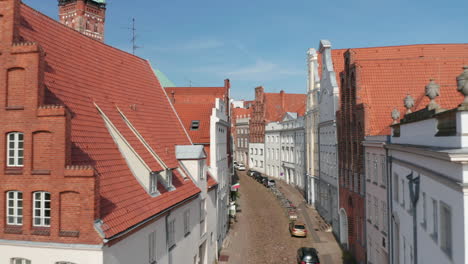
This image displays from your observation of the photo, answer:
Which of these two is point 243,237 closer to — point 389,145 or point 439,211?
point 389,145

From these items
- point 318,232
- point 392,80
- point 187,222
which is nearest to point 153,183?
point 187,222

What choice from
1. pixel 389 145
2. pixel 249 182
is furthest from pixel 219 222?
pixel 249 182

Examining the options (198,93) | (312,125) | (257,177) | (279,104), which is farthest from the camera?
(279,104)

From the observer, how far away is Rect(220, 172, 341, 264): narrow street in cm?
2749

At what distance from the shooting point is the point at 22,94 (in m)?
11.7

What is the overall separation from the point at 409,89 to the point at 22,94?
2312 cm

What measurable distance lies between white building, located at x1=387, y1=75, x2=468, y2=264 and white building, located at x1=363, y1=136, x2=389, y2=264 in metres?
3.20

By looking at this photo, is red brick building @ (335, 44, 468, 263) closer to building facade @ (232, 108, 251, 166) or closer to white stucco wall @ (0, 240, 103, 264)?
white stucco wall @ (0, 240, 103, 264)

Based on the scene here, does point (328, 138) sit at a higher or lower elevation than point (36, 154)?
higher

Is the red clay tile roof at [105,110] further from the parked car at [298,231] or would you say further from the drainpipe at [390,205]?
the parked car at [298,231]

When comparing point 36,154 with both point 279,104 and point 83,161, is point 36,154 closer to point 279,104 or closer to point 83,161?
point 83,161

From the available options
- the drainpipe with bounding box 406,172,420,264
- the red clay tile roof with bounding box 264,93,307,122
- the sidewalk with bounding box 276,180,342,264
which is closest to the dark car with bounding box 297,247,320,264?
the sidewalk with bounding box 276,180,342,264

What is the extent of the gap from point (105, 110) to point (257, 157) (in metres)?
64.5

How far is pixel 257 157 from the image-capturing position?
3135 inches
